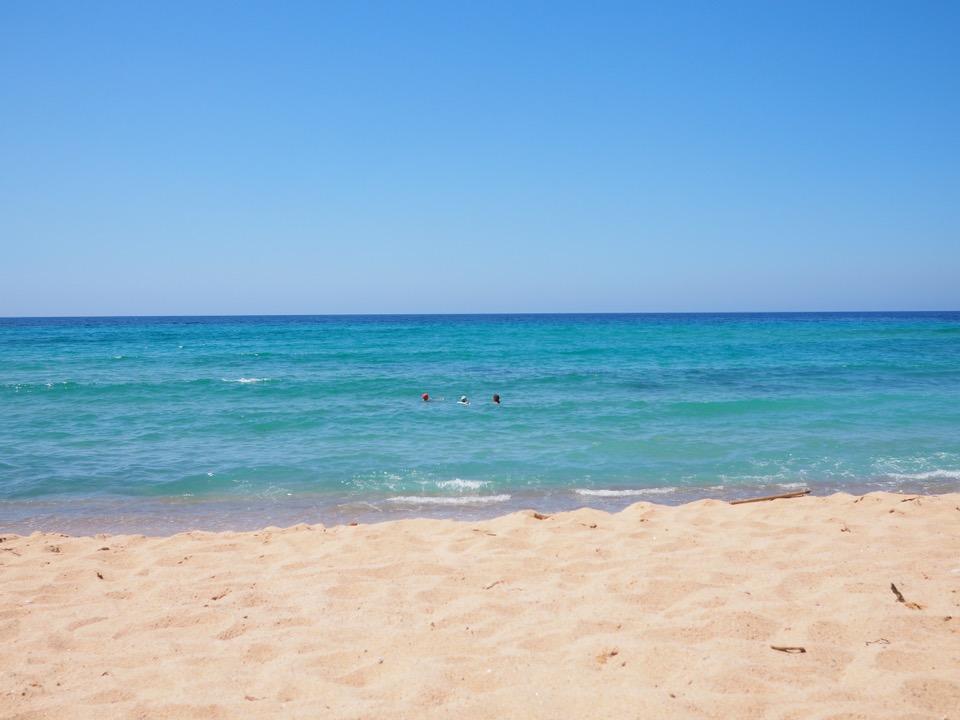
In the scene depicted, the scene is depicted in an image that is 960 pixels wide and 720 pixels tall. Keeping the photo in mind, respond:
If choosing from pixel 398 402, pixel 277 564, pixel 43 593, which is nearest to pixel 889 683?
pixel 277 564

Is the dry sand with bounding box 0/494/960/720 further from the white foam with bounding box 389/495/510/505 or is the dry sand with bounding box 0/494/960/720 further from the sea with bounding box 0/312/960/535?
the sea with bounding box 0/312/960/535

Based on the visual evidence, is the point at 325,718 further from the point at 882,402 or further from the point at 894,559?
the point at 882,402

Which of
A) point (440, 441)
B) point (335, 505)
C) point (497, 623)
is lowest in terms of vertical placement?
point (335, 505)

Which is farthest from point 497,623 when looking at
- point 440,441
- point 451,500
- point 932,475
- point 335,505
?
point 932,475

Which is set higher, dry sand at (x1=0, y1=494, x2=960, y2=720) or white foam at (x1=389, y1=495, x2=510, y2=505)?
dry sand at (x1=0, y1=494, x2=960, y2=720)

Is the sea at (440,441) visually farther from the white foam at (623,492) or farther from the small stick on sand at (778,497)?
the small stick on sand at (778,497)

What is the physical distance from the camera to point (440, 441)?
34.8 feet

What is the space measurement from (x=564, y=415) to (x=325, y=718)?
10445mm

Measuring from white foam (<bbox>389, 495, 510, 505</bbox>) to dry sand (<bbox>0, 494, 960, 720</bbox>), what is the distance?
1.82 meters

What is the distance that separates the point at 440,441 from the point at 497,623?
7.10 m

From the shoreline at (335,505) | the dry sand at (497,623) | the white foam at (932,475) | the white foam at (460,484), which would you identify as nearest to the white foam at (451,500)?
the shoreline at (335,505)

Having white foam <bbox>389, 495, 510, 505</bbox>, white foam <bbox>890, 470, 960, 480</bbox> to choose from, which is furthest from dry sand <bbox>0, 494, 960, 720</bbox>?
white foam <bbox>890, 470, 960, 480</bbox>

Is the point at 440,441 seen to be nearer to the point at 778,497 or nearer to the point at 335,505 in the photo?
the point at 335,505

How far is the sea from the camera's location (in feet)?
24.5
